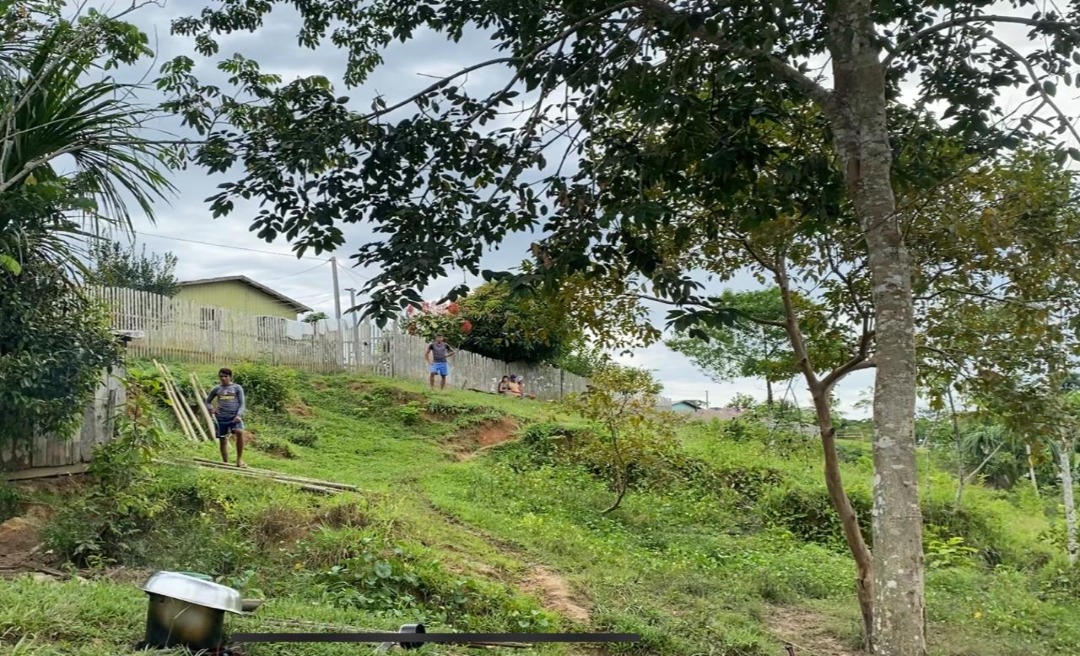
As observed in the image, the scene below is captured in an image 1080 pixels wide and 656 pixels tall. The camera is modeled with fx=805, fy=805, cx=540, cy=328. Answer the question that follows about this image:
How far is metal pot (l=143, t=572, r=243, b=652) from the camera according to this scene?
3789 millimetres

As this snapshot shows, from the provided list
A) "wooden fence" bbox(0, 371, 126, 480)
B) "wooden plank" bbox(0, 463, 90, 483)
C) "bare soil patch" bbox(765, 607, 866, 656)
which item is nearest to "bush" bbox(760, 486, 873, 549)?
"bare soil patch" bbox(765, 607, 866, 656)

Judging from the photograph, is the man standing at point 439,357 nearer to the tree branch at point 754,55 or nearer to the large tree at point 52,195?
the large tree at point 52,195

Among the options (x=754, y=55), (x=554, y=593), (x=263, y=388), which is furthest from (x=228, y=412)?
(x=754, y=55)

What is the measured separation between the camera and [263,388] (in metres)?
14.6

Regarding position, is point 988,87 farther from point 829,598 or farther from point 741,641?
point 829,598

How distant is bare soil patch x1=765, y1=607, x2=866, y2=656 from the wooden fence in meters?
6.87

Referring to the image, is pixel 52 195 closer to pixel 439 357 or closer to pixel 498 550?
pixel 498 550

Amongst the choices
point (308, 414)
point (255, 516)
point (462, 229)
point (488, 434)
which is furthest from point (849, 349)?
point (308, 414)

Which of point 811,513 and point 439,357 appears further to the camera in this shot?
point 439,357

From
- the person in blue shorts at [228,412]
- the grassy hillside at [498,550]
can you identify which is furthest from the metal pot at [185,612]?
the person in blue shorts at [228,412]

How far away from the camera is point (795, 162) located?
218 inches

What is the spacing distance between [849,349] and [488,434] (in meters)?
9.53

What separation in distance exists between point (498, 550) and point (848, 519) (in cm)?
373

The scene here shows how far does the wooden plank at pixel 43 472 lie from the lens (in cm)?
767
